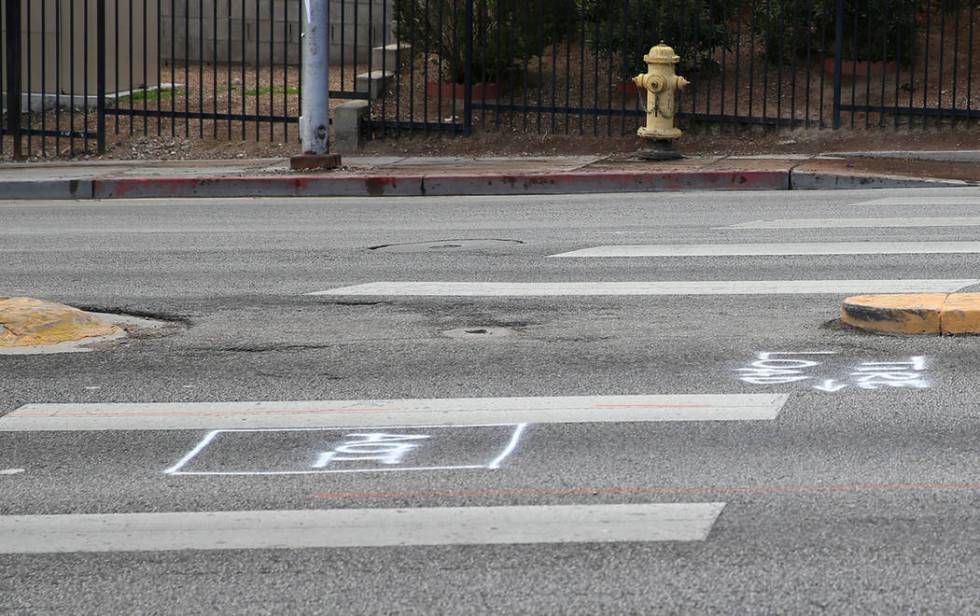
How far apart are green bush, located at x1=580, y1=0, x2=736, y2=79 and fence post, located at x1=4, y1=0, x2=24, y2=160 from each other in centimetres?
654

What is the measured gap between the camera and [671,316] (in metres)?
8.10

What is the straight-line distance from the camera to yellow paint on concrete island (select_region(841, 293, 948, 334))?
7438mm

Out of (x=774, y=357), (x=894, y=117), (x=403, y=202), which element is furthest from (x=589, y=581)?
(x=894, y=117)

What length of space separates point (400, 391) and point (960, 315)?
2.73 metres

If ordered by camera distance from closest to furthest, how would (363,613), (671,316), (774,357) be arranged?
1. (363,613)
2. (774,357)
3. (671,316)

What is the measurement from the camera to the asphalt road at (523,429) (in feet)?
14.3

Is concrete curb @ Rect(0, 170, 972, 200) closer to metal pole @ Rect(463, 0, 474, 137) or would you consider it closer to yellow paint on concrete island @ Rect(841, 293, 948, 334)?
metal pole @ Rect(463, 0, 474, 137)

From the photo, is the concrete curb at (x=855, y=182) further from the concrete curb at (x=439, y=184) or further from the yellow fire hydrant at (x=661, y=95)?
the yellow fire hydrant at (x=661, y=95)

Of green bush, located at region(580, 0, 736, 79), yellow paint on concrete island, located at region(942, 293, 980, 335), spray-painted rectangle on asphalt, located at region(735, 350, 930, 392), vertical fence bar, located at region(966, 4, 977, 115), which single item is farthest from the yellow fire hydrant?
spray-painted rectangle on asphalt, located at region(735, 350, 930, 392)

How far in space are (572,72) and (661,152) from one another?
12.2 feet

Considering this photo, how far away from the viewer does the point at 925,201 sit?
12.8 meters

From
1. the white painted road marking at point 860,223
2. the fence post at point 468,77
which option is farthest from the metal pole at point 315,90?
the white painted road marking at point 860,223

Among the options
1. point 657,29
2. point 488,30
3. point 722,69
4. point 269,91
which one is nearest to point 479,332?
point 722,69

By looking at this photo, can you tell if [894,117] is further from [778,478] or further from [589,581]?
[589,581]
